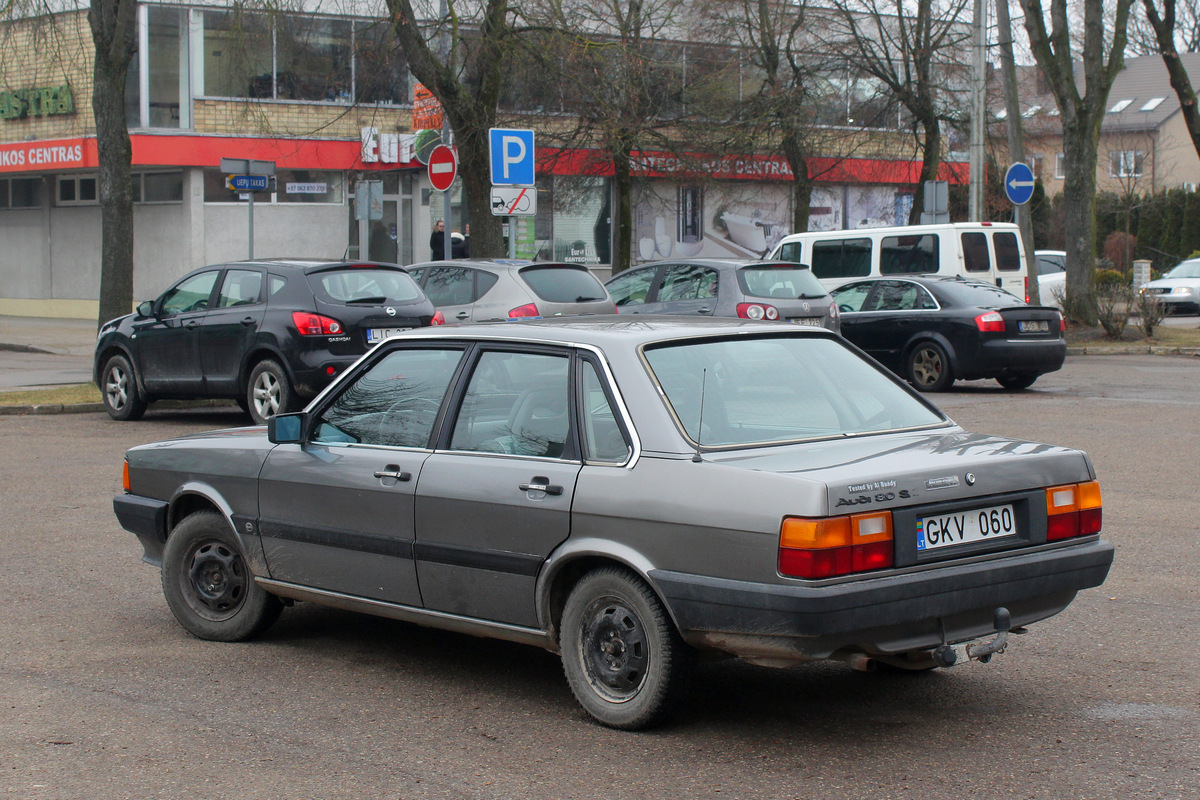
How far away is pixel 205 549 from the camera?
615cm

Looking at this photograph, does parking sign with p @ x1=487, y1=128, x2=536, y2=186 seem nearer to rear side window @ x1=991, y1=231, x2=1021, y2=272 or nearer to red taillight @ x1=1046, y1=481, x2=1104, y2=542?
rear side window @ x1=991, y1=231, x2=1021, y2=272

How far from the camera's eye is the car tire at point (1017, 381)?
689 inches

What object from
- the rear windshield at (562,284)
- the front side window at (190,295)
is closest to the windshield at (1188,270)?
the rear windshield at (562,284)

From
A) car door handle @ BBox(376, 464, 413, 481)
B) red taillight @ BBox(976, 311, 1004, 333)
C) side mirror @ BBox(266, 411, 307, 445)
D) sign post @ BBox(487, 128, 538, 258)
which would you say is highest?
sign post @ BBox(487, 128, 538, 258)

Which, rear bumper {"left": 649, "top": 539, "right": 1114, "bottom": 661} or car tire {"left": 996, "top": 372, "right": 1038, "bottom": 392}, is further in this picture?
car tire {"left": 996, "top": 372, "right": 1038, "bottom": 392}

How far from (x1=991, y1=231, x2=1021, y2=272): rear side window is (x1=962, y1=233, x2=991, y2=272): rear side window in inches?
5.8

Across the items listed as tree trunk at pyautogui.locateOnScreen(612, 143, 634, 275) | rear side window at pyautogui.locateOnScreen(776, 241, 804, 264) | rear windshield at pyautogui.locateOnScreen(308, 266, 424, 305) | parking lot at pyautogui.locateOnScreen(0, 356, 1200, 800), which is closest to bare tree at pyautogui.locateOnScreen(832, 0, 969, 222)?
tree trunk at pyautogui.locateOnScreen(612, 143, 634, 275)

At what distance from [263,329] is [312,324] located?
55 cm

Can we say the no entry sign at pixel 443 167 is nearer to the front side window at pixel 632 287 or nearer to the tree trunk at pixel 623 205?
the front side window at pixel 632 287

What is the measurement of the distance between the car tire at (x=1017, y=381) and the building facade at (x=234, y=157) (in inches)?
568

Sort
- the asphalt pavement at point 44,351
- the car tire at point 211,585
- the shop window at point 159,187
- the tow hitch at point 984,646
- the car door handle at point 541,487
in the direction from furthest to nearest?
the shop window at point 159,187, the asphalt pavement at point 44,351, the car tire at point 211,585, the car door handle at point 541,487, the tow hitch at point 984,646

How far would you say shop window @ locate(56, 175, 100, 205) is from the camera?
1345 inches

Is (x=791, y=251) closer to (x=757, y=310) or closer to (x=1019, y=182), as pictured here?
(x=1019, y=182)

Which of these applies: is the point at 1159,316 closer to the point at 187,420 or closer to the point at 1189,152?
the point at 187,420
